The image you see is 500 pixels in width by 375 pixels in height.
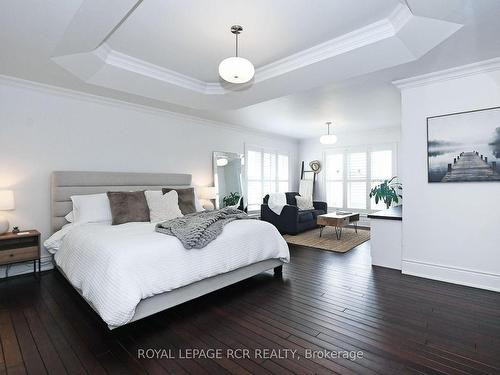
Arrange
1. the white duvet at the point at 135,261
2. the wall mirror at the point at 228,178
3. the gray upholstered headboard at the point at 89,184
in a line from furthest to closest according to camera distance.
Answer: the wall mirror at the point at 228,178 → the gray upholstered headboard at the point at 89,184 → the white duvet at the point at 135,261

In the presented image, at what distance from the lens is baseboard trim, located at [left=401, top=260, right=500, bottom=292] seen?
3.12 m

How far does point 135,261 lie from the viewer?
2236 millimetres

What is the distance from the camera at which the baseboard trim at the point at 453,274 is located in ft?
10.3

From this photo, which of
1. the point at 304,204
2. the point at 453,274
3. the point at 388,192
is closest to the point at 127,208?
the point at 453,274

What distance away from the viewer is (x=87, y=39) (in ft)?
8.16

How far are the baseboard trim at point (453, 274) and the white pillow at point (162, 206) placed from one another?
327cm

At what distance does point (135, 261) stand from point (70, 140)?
2775 mm

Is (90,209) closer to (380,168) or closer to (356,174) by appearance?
(356,174)

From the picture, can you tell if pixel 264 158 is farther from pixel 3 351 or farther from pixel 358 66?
pixel 3 351

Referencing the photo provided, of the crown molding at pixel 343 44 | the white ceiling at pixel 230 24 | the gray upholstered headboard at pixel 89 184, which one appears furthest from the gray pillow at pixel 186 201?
the crown molding at pixel 343 44

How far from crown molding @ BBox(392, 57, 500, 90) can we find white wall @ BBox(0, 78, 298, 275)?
149 inches

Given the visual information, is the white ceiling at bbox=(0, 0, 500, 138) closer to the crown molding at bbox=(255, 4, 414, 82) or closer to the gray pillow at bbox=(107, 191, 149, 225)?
the crown molding at bbox=(255, 4, 414, 82)

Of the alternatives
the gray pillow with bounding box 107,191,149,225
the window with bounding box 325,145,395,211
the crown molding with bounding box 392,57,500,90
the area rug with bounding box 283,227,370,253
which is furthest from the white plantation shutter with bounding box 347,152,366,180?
the gray pillow with bounding box 107,191,149,225

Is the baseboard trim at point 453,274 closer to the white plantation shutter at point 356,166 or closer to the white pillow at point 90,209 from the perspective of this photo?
the white pillow at point 90,209
